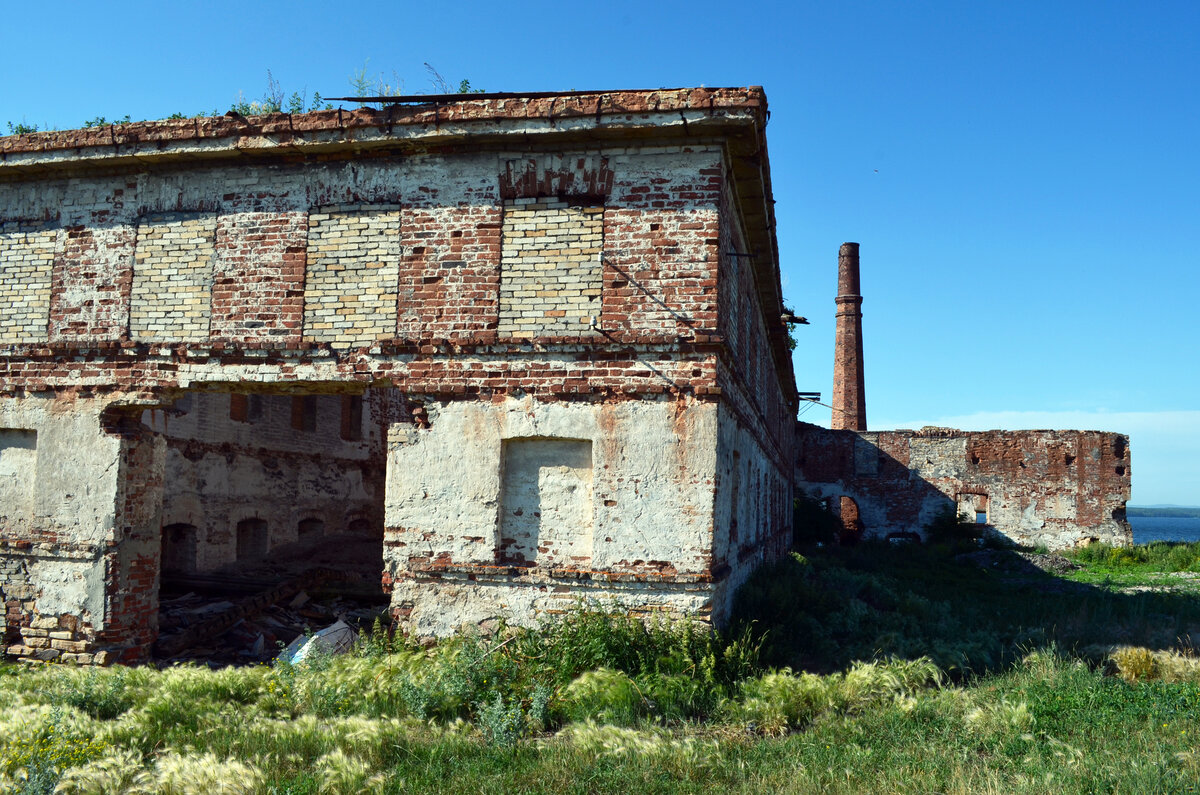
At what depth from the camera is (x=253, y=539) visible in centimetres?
1595

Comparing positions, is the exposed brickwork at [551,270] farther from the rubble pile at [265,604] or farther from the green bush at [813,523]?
the green bush at [813,523]

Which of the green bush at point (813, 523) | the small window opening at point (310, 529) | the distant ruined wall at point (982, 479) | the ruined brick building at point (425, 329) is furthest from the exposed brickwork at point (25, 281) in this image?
the distant ruined wall at point (982, 479)

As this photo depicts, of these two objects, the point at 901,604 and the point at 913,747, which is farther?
the point at 901,604

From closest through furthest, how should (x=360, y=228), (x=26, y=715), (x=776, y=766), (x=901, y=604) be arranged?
(x=776, y=766) → (x=26, y=715) → (x=360, y=228) → (x=901, y=604)

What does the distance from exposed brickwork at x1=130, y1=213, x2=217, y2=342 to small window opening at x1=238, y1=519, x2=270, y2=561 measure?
286 inches

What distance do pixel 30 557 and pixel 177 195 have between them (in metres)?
4.54

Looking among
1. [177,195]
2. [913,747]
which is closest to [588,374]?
[913,747]

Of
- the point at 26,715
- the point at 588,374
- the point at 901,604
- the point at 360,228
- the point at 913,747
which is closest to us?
the point at 913,747

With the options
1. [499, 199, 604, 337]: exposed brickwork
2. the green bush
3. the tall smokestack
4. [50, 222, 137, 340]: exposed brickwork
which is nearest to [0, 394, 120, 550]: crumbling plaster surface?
[50, 222, 137, 340]: exposed brickwork

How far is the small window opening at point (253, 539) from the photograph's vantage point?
51.7ft

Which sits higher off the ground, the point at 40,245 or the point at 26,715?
the point at 40,245

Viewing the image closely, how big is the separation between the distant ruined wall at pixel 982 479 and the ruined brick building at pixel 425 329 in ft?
72.1

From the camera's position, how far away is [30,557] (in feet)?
31.3

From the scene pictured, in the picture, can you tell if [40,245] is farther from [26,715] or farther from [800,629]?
[800,629]
